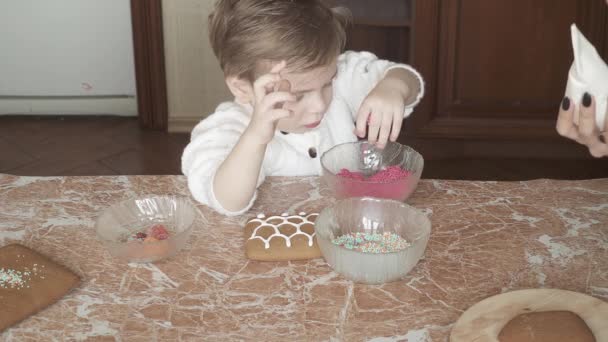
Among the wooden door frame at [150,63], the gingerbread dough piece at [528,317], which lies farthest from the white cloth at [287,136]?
the wooden door frame at [150,63]

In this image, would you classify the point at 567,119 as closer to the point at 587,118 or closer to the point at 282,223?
the point at 587,118

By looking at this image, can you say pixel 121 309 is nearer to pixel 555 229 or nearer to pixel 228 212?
pixel 228 212

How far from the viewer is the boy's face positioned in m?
1.30

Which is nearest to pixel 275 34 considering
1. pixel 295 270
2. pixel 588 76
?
pixel 295 270

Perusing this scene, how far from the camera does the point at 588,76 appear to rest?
0.93 m

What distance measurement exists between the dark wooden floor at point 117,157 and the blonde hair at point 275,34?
1.65 m

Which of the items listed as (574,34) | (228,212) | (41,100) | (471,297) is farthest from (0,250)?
(41,100)

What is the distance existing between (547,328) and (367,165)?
54cm

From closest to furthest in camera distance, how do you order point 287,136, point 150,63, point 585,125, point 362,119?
point 585,125 < point 362,119 < point 287,136 < point 150,63

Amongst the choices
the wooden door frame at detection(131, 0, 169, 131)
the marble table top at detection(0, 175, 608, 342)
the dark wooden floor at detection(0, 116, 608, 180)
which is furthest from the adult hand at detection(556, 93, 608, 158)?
the wooden door frame at detection(131, 0, 169, 131)

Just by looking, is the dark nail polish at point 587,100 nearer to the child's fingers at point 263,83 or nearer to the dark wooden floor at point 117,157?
the child's fingers at point 263,83

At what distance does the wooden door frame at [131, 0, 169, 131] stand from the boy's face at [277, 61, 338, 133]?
1.95 m

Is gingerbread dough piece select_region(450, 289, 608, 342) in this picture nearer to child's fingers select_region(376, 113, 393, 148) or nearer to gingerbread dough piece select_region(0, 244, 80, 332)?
child's fingers select_region(376, 113, 393, 148)

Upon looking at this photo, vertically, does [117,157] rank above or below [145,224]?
below
